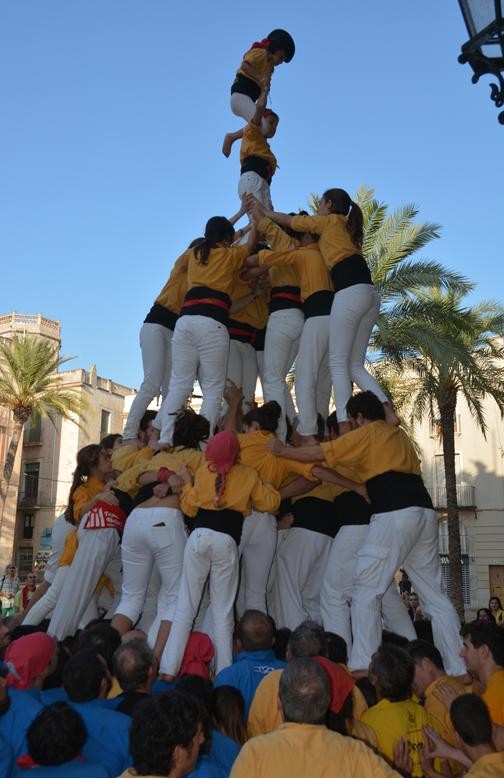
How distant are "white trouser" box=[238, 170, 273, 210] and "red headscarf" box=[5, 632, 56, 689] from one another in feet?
22.2

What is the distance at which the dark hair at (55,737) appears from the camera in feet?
12.0

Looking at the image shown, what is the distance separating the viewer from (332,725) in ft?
13.1

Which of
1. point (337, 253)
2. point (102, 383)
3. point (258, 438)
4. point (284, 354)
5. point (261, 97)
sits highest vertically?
point (102, 383)

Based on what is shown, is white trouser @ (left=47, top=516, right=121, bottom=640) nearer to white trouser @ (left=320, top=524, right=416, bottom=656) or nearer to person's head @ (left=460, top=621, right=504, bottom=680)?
white trouser @ (left=320, top=524, right=416, bottom=656)

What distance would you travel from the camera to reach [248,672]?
5.44 m

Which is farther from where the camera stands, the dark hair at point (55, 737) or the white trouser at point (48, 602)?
the white trouser at point (48, 602)

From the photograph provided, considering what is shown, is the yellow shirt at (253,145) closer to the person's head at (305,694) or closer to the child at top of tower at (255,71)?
the child at top of tower at (255,71)

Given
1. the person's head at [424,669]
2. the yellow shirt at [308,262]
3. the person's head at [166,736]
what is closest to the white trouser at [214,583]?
the person's head at [424,669]

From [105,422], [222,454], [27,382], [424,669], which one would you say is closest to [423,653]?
[424,669]

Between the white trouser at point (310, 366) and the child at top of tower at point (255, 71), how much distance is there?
11.8 feet

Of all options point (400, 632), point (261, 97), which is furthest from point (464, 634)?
point (261, 97)

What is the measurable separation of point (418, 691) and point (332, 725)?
1.50 meters

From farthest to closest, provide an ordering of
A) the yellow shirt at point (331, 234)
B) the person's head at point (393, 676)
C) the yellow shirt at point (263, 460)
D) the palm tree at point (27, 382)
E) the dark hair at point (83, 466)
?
the palm tree at point (27, 382) < the dark hair at point (83, 466) < the yellow shirt at point (331, 234) < the yellow shirt at point (263, 460) < the person's head at point (393, 676)

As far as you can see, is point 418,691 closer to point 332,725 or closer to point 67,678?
point 332,725
